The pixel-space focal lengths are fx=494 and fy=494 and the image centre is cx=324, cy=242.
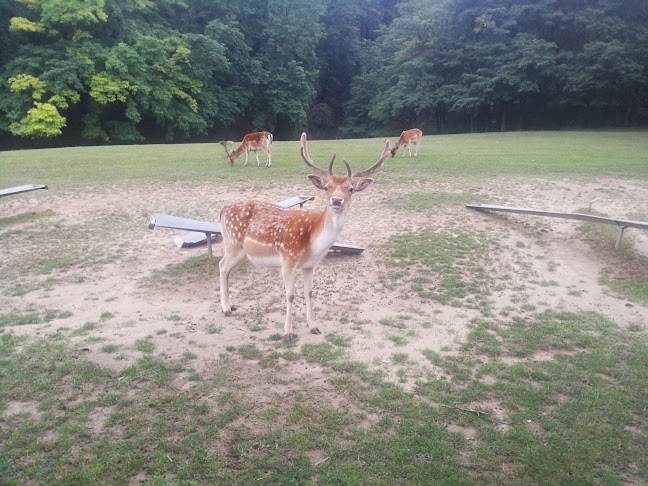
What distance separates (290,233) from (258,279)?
178 cm

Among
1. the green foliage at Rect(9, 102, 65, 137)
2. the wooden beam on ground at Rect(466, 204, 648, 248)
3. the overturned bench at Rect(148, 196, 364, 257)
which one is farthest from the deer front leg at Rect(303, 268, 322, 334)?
the green foliage at Rect(9, 102, 65, 137)

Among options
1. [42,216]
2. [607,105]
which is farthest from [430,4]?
[42,216]

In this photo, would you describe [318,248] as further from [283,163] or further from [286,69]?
[286,69]

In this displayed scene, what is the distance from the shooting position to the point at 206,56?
3198cm

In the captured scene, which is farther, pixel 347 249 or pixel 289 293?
pixel 347 249

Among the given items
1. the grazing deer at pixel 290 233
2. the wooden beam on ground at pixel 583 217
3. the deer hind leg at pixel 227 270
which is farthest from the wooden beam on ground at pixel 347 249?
the wooden beam on ground at pixel 583 217

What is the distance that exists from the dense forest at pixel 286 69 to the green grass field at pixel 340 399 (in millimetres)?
24218

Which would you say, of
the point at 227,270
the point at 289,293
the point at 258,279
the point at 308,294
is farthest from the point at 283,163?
the point at 289,293

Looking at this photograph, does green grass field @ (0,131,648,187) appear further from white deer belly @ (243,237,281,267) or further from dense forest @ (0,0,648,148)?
dense forest @ (0,0,648,148)

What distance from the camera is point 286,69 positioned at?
123 feet

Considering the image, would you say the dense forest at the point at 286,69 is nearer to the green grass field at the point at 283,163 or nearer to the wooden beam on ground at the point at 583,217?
the green grass field at the point at 283,163

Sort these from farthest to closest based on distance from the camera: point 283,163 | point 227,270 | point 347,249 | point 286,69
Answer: point 286,69 < point 283,163 < point 347,249 < point 227,270

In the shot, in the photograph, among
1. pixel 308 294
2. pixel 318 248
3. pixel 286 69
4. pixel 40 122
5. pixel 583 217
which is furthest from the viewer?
pixel 286 69

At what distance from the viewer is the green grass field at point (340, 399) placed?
339 cm
